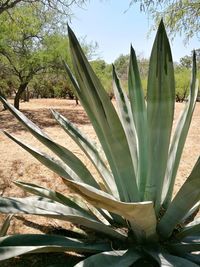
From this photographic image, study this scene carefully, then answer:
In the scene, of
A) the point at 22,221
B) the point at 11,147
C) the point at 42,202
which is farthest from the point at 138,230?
the point at 11,147

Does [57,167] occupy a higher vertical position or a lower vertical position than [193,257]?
higher

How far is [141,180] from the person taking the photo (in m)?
1.87

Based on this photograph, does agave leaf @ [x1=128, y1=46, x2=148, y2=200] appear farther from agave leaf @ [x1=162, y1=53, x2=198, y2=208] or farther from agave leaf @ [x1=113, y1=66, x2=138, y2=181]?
agave leaf @ [x1=162, y1=53, x2=198, y2=208]

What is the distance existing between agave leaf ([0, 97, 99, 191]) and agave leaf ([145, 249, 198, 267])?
515 mm

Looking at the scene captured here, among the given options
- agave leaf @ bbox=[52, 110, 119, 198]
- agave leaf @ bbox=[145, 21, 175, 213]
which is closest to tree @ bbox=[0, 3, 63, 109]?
agave leaf @ bbox=[52, 110, 119, 198]

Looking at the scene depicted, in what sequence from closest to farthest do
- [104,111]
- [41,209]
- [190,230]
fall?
1. [104,111]
2. [41,209]
3. [190,230]

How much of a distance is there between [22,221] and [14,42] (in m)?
9.96

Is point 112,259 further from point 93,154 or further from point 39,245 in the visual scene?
point 93,154

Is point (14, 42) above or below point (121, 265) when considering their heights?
above

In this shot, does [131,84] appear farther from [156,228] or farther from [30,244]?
[30,244]

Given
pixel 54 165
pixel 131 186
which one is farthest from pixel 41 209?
pixel 131 186

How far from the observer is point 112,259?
1562 mm

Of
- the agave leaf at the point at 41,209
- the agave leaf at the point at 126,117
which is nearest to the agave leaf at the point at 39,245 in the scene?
the agave leaf at the point at 41,209

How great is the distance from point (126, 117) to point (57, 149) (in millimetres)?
466
